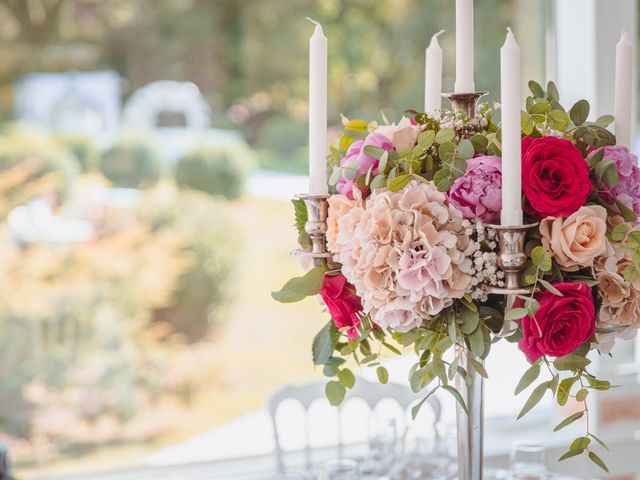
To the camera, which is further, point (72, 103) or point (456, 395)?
point (72, 103)

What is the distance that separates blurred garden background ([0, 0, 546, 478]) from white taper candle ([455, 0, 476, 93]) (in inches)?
63.4

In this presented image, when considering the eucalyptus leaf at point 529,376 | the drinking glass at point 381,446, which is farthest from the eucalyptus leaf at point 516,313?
the drinking glass at point 381,446

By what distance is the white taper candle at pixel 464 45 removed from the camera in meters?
1.45

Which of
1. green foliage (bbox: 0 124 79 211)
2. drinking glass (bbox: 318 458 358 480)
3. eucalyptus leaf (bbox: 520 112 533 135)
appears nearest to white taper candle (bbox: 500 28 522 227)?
eucalyptus leaf (bbox: 520 112 533 135)

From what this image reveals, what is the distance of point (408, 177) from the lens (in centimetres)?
135

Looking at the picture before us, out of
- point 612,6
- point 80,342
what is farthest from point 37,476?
point 612,6

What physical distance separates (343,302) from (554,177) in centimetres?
37

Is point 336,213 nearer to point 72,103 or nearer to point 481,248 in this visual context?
point 481,248

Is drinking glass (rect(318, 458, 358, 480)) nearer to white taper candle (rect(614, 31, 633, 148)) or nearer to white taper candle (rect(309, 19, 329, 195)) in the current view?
white taper candle (rect(309, 19, 329, 195))

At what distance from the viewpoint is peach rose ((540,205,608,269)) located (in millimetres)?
1276

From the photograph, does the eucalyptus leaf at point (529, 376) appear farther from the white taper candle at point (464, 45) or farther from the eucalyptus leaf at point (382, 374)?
the white taper candle at point (464, 45)

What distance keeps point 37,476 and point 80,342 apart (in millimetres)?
437

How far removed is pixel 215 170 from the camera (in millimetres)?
3004

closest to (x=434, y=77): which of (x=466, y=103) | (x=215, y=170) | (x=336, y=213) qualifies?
(x=466, y=103)
